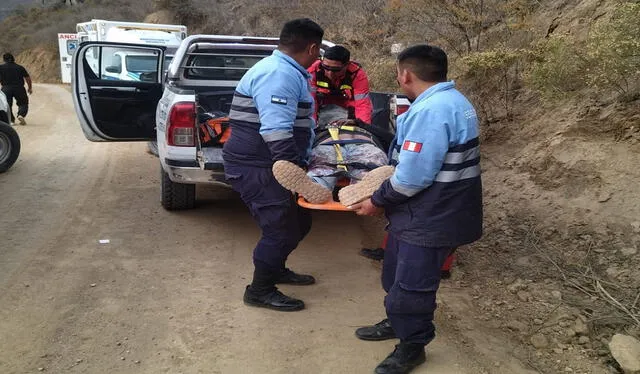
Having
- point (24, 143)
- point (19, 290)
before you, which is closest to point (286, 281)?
point (19, 290)

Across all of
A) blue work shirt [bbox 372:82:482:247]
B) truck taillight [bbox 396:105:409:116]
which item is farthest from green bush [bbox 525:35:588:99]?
blue work shirt [bbox 372:82:482:247]

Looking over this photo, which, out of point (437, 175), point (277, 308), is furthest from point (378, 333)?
point (437, 175)

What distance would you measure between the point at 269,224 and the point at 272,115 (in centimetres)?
72

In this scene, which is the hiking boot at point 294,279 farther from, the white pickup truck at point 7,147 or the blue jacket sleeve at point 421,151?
the white pickup truck at point 7,147

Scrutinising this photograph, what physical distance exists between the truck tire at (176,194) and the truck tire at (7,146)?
130 inches

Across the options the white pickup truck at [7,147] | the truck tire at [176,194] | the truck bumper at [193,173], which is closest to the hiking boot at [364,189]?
the truck bumper at [193,173]

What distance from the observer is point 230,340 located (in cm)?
326

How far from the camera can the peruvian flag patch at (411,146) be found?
8.22 ft

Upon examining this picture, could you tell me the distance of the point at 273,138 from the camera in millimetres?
3102

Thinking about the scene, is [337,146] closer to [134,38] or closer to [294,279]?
[294,279]

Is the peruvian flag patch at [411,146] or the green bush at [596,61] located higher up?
the green bush at [596,61]

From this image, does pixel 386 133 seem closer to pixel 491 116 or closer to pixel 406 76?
pixel 491 116

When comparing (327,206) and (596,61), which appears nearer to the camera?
(327,206)

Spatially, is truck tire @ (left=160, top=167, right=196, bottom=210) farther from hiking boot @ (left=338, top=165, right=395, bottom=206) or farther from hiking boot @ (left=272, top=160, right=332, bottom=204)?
hiking boot @ (left=338, top=165, right=395, bottom=206)
